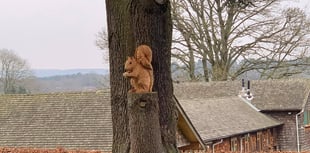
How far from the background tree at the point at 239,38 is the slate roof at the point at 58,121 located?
11780 millimetres

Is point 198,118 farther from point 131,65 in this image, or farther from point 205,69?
point 131,65

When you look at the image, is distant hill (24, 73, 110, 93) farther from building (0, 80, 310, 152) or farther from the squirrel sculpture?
the squirrel sculpture

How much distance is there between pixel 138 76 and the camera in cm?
372

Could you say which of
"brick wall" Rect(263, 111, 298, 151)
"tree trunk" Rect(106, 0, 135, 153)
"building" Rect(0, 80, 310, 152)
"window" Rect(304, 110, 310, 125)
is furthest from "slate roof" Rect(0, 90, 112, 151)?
"window" Rect(304, 110, 310, 125)

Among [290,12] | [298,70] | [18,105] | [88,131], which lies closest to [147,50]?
[88,131]

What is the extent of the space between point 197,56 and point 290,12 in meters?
5.37

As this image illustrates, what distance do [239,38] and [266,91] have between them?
10.1 feet

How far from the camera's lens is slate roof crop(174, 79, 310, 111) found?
80.9ft

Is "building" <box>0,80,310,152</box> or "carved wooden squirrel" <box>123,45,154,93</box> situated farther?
"building" <box>0,80,310,152</box>

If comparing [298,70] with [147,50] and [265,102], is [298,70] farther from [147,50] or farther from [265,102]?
[147,50]

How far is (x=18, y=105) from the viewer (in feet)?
46.3

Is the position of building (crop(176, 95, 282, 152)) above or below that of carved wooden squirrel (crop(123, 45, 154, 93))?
below

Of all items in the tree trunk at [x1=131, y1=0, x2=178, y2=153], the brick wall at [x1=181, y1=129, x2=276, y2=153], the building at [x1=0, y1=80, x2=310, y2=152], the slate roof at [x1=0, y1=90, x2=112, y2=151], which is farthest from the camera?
the brick wall at [x1=181, y1=129, x2=276, y2=153]

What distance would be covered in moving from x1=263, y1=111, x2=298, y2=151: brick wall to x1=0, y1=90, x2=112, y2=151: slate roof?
45.5 ft
